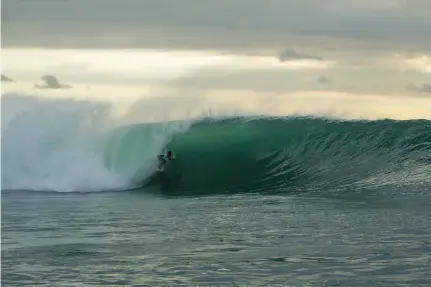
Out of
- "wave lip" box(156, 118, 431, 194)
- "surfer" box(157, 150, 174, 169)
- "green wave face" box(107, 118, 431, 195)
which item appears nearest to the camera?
"wave lip" box(156, 118, 431, 194)

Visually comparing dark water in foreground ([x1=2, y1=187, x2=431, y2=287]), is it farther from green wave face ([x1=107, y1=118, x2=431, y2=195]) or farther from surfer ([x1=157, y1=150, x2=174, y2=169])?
surfer ([x1=157, y1=150, x2=174, y2=169])

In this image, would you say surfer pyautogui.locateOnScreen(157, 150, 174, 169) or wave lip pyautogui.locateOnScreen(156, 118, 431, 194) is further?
surfer pyautogui.locateOnScreen(157, 150, 174, 169)

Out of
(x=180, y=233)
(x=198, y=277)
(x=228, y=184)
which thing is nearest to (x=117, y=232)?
(x=180, y=233)

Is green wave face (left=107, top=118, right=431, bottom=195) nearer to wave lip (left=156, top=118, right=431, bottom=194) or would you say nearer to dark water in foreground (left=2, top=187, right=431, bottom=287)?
wave lip (left=156, top=118, right=431, bottom=194)

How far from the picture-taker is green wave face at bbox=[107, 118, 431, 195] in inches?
755

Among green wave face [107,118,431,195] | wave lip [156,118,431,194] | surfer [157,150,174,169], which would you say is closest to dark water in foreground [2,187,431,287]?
wave lip [156,118,431,194]

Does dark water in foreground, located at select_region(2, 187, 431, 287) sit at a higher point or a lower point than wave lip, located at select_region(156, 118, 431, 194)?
lower

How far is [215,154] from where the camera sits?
2352 cm

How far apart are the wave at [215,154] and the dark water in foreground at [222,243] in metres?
4.12

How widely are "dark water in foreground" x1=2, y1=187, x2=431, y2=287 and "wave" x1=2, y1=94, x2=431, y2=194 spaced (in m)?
4.12

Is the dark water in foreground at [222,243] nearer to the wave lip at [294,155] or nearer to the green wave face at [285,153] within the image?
the wave lip at [294,155]

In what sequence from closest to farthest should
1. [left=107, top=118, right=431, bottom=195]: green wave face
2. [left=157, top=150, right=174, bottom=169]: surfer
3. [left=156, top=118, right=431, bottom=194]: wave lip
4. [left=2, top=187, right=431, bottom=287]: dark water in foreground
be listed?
1. [left=2, top=187, right=431, bottom=287]: dark water in foreground
2. [left=156, top=118, right=431, bottom=194]: wave lip
3. [left=107, top=118, right=431, bottom=195]: green wave face
4. [left=157, top=150, right=174, bottom=169]: surfer

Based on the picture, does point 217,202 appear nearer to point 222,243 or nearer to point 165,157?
point 222,243

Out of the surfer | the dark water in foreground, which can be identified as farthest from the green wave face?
the dark water in foreground
